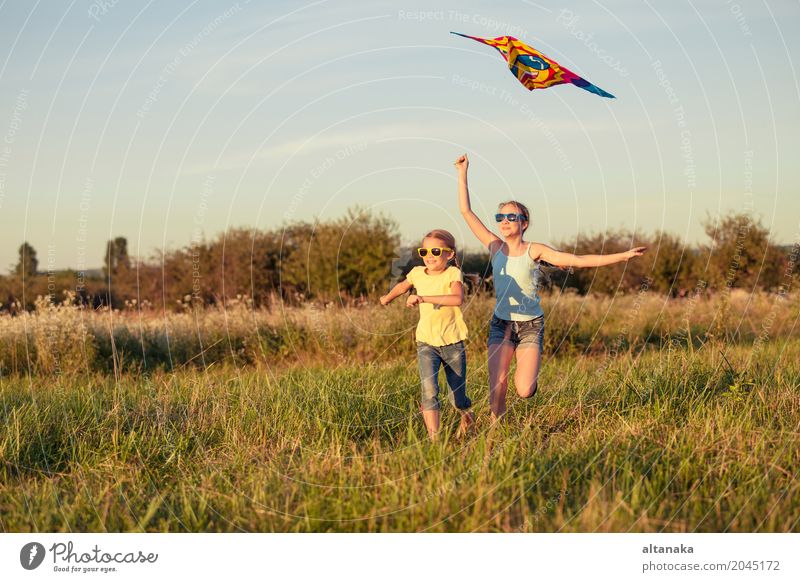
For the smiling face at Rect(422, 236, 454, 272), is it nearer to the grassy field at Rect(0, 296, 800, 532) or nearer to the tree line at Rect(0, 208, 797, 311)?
the grassy field at Rect(0, 296, 800, 532)

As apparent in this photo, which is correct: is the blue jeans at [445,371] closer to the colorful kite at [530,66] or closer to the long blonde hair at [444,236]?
the long blonde hair at [444,236]

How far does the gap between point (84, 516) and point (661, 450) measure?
12.8ft

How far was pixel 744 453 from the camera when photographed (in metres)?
5.69

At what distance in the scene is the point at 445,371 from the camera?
6797 millimetres

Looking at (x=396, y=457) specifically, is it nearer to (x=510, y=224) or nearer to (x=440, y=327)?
(x=440, y=327)

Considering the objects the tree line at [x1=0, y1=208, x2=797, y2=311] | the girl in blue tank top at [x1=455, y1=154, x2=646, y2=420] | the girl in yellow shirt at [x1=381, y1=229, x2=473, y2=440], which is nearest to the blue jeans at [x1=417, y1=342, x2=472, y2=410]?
the girl in yellow shirt at [x1=381, y1=229, x2=473, y2=440]


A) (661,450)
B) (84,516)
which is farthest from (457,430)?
(84,516)

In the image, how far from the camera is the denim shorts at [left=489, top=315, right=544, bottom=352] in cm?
691

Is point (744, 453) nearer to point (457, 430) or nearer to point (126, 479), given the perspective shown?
point (457, 430)

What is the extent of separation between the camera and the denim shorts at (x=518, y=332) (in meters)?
6.91

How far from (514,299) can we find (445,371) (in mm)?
857

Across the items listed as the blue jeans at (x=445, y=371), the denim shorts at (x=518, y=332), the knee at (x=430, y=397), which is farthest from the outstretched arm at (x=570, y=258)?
the knee at (x=430, y=397)

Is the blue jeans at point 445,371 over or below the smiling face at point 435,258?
below

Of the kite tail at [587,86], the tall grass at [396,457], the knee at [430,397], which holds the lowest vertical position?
the tall grass at [396,457]
